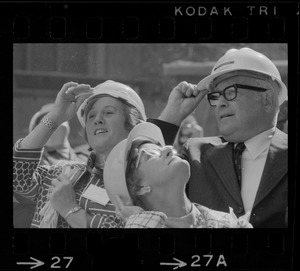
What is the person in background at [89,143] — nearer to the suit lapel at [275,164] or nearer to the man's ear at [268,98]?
the man's ear at [268,98]

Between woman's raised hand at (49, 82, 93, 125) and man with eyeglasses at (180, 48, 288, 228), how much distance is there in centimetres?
77

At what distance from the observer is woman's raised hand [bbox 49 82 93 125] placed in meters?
4.92

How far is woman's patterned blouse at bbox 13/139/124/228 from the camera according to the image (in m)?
4.94

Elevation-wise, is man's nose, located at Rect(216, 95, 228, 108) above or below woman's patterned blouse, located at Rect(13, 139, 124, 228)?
above

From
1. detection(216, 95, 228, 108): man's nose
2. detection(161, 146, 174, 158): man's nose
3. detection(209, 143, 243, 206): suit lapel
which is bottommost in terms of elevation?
detection(209, 143, 243, 206): suit lapel

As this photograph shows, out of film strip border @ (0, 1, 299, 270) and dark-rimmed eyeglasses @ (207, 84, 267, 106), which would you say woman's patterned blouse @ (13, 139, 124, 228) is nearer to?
film strip border @ (0, 1, 299, 270)

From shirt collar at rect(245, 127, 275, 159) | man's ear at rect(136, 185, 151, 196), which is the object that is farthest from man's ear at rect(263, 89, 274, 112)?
man's ear at rect(136, 185, 151, 196)

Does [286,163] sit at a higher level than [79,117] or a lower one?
lower

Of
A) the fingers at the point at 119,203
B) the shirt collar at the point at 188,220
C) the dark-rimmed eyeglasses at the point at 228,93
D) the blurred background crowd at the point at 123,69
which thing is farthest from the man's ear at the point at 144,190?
the dark-rimmed eyeglasses at the point at 228,93

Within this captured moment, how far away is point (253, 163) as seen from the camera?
494 cm

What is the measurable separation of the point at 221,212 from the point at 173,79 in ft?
3.03
